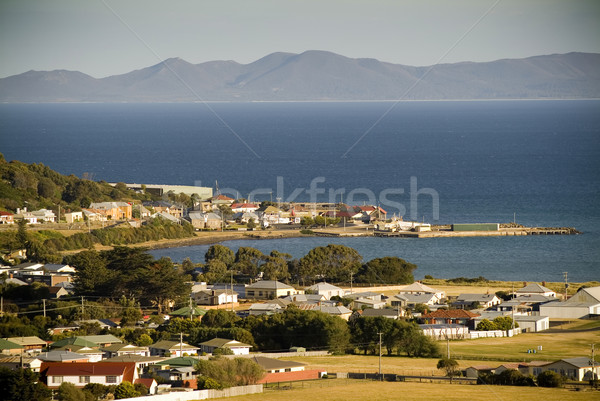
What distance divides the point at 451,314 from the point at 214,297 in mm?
6808

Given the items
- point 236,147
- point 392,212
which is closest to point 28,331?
point 392,212

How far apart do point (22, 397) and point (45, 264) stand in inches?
722

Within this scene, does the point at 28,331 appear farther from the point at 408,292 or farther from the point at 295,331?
the point at 408,292

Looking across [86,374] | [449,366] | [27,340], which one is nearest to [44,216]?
[27,340]

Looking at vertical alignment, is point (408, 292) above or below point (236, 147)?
below

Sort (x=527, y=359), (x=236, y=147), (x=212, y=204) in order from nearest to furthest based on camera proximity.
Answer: (x=527, y=359) → (x=212, y=204) → (x=236, y=147)

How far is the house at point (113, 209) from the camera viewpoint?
48562 millimetres

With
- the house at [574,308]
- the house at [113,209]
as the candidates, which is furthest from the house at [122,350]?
the house at [113,209]

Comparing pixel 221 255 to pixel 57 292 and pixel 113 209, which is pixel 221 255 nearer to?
pixel 57 292

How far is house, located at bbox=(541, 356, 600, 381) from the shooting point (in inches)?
796

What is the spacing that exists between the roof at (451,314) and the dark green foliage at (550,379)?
7110 millimetres

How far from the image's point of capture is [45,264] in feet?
116

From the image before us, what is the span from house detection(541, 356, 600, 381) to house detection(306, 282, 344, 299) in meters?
11.0

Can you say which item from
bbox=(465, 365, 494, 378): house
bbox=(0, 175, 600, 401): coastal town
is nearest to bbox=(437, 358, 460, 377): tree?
bbox=(0, 175, 600, 401): coastal town
